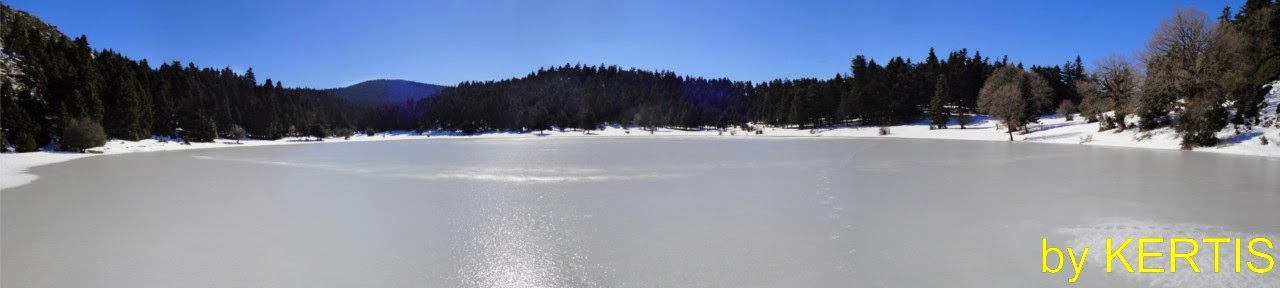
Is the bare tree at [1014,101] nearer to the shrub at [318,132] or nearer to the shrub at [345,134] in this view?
the shrub at [318,132]

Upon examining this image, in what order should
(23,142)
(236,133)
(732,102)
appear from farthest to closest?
(732,102), (236,133), (23,142)

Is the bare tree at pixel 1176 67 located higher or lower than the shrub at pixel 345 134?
higher

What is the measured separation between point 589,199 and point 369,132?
352ft

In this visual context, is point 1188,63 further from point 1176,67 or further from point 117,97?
point 117,97

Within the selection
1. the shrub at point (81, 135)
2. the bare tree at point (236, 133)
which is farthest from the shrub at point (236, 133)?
the shrub at point (81, 135)

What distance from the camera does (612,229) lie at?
8.60 meters

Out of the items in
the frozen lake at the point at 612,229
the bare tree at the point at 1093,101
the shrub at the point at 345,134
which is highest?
the bare tree at the point at 1093,101

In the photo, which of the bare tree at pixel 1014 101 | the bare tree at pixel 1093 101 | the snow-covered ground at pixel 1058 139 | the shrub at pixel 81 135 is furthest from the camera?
the bare tree at pixel 1014 101

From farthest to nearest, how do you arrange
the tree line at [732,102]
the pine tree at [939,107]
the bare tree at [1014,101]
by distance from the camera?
the tree line at [732,102] → the pine tree at [939,107] → the bare tree at [1014,101]

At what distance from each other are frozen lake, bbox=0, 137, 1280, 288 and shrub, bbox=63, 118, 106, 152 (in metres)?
31.0

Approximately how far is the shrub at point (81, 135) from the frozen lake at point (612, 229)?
3100 centimetres

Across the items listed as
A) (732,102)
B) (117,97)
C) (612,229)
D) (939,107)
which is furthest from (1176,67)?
(732,102)

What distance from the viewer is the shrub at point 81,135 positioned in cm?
3897

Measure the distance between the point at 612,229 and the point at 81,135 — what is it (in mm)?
49308
